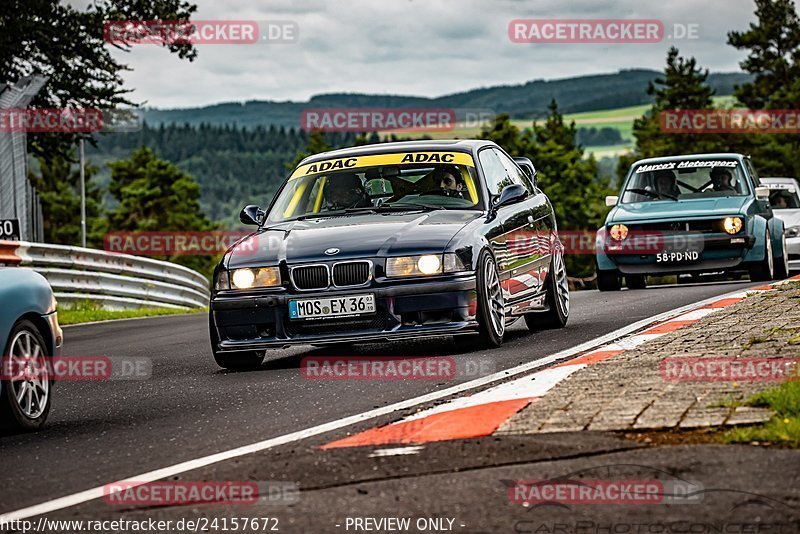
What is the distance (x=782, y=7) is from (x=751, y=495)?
84876 millimetres

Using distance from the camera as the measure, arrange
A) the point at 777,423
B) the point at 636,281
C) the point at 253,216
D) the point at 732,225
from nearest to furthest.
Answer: the point at 777,423 → the point at 253,216 → the point at 732,225 → the point at 636,281

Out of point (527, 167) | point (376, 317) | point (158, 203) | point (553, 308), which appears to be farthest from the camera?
point (158, 203)

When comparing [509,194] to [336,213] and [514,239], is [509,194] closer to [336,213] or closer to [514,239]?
[514,239]

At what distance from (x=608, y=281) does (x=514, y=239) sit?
726 centimetres

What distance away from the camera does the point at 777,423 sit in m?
5.89

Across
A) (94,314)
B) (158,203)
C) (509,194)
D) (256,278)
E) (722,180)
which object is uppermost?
(509,194)

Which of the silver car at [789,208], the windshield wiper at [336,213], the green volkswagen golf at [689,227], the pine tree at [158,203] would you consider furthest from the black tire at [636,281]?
the pine tree at [158,203]

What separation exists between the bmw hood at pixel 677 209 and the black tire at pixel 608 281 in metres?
0.75

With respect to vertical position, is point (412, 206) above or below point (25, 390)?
above

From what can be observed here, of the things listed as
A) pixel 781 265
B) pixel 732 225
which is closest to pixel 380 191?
pixel 732 225

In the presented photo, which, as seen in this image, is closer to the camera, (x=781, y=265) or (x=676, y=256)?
(x=676, y=256)

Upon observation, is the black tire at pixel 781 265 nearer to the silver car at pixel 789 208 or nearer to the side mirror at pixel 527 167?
the silver car at pixel 789 208

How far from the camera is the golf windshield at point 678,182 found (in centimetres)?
1828

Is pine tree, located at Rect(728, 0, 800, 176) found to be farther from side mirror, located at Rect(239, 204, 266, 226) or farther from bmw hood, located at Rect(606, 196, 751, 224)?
side mirror, located at Rect(239, 204, 266, 226)
